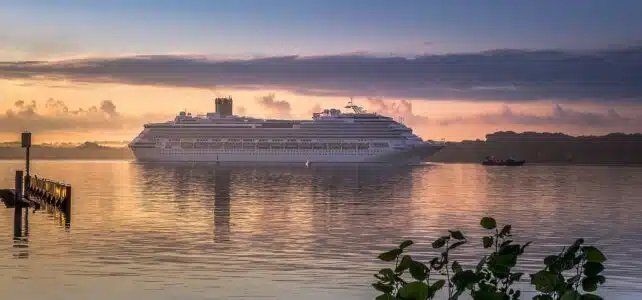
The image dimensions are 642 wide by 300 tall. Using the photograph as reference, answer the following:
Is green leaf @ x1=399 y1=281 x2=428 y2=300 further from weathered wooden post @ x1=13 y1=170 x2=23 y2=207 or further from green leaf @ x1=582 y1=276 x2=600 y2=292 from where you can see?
weathered wooden post @ x1=13 y1=170 x2=23 y2=207

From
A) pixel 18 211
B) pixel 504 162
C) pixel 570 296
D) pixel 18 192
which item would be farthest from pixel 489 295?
pixel 504 162

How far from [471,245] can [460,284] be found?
14.4 metres

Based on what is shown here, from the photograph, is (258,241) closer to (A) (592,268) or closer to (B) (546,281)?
(A) (592,268)

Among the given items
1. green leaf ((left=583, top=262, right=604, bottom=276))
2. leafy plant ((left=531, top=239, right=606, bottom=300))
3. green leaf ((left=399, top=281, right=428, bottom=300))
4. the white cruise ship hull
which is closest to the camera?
green leaf ((left=399, top=281, right=428, bottom=300))

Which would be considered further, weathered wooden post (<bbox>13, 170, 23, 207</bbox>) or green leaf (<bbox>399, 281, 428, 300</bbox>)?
weathered wooden post (<bbox>13, 170, 23, 207</bbox>)

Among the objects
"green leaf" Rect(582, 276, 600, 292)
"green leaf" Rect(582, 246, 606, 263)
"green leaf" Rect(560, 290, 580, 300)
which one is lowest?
"green leaf" Rect(560, 290, 580, 300)

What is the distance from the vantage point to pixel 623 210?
37.2 m

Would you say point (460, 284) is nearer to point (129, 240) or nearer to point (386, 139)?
point (129, 240)

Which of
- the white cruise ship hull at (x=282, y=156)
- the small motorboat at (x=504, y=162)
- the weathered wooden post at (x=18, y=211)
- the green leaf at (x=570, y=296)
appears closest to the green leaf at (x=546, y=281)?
the green leaf at (x=570, y=296)

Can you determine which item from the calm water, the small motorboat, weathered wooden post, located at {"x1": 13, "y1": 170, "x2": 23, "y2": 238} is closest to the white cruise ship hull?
the small motorboat

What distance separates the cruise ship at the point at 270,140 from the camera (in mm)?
143000

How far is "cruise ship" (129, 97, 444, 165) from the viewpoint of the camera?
14300cm

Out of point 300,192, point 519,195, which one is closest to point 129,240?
point 300,192

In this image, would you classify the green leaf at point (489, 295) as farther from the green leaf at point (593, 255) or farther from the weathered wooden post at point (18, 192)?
the weathered wooden post at point (18, 192)
